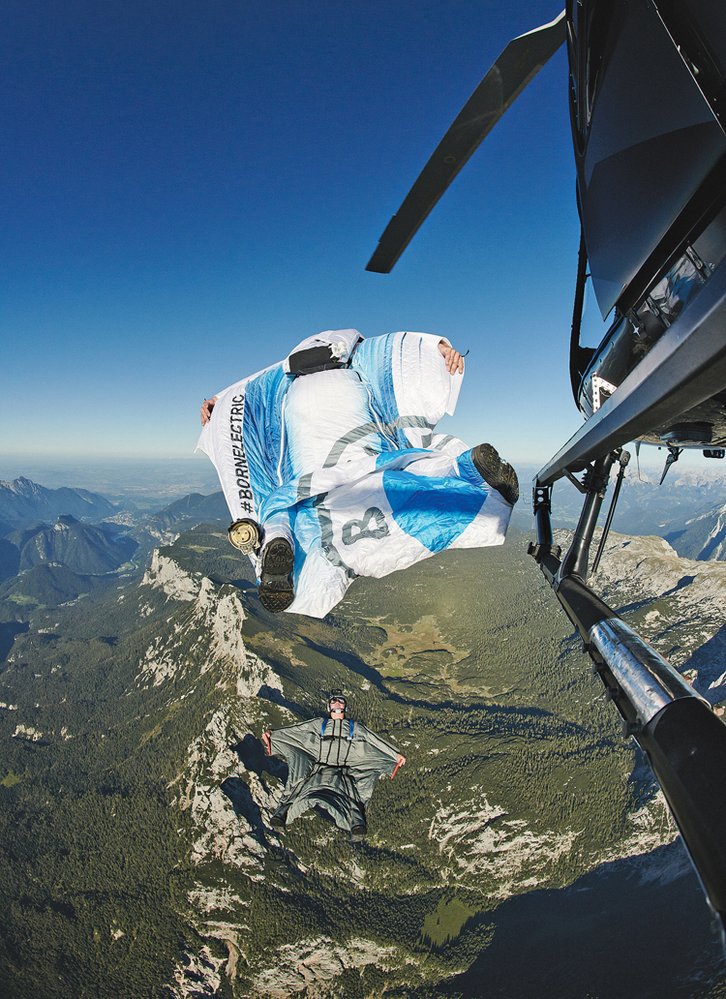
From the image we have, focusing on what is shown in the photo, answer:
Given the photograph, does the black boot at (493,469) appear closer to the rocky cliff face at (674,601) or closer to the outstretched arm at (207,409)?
the outstretched arm at (207,409)

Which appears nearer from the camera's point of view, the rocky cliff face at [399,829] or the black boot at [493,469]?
the black boot at [493,469]

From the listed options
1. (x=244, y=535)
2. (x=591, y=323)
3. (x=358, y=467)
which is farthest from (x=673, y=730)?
(x=358, y=467)

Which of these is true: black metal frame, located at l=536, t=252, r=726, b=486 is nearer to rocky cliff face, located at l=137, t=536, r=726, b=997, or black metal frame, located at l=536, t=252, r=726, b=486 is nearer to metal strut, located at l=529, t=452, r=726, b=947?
metal strut, located at l=529, t=452, r=726, b=947

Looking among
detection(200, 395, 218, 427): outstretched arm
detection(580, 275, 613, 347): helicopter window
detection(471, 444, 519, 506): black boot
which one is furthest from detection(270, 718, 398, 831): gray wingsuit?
detection(580, 275, 613, 347): helicopter window

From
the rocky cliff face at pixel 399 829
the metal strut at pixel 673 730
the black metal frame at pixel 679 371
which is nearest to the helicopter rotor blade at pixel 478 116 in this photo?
the black metal frame at pixel 679 371

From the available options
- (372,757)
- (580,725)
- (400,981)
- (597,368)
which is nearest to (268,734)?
(372,757)
